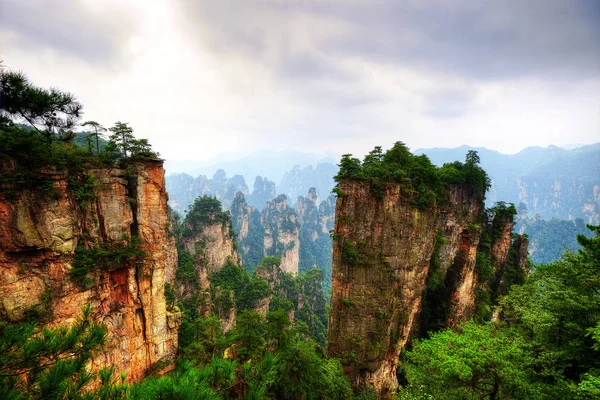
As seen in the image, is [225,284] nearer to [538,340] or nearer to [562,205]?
[538,340]

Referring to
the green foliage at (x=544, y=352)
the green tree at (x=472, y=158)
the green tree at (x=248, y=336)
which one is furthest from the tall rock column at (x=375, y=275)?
the green tree at (x=472, y=158)

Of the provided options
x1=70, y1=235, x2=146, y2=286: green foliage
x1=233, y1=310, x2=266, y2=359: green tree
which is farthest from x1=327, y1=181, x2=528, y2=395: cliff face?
x1=70, y1=235, x2=146, y2=286: green foliage

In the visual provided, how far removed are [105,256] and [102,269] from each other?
24.9 inches

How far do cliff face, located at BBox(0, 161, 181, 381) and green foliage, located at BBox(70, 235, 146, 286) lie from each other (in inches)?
6.2

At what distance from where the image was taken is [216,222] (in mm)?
48250

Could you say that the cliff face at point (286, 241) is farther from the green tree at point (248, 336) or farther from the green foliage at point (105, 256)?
the green foliage at point (105, 256)

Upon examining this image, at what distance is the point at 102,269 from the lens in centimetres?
1302

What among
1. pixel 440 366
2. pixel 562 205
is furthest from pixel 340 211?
pixel 562 205

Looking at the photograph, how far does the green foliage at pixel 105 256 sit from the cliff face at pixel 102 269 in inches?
6.2

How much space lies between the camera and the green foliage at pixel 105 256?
12.2 m

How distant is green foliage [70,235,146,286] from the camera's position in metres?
12.2

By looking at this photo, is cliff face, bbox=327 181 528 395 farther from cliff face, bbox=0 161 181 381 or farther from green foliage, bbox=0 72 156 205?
green foliage, bbox=0 72 156 205

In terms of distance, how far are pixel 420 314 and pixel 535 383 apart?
43.8ft

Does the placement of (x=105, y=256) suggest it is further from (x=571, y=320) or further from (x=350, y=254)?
(x=571, y=320)
